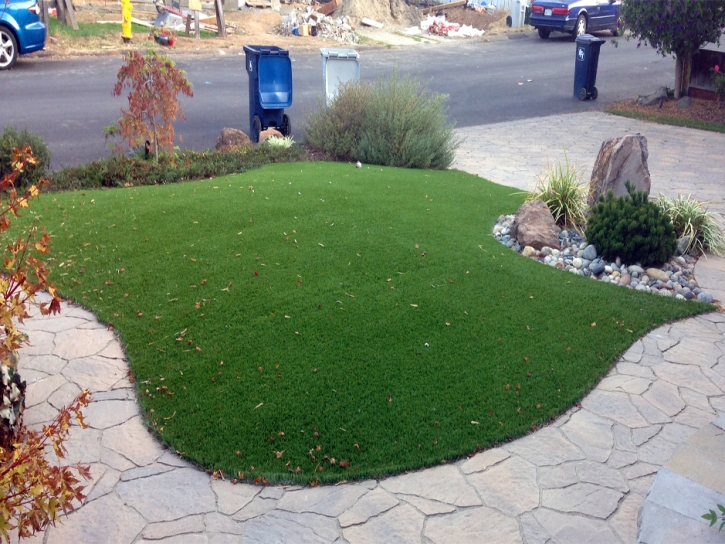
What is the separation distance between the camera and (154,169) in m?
9.00

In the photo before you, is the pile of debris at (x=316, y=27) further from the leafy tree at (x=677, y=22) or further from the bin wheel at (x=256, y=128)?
the bin wheel at (x=256, y=128)

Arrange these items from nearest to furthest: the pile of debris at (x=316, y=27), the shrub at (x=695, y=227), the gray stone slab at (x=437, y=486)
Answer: the gray stone slab at (x=437, y=486) → the shrub at (x=695, y=227) → the pile of debris at (x=316, y=27)

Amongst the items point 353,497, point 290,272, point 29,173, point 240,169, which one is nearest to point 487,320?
point 290,272

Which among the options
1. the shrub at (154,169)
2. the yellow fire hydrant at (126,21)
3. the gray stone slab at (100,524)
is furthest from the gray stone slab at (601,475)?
the yellow fire hydrant at (126,21)

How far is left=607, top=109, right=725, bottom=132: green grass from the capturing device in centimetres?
1448

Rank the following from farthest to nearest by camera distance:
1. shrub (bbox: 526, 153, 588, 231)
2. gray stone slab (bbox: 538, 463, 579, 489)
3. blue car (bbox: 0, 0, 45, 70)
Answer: blue car (bbox: 0, 0, 45, 70)
shrub (bbox: 526, 153, 588, 231)
gray stone slab (bbox: 538, 463, 579, 489)

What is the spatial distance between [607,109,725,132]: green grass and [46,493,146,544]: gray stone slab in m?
14.3

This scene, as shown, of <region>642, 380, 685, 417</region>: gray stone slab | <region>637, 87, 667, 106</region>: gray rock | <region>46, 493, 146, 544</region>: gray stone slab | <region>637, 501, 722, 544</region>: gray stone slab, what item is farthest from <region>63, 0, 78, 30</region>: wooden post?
<region>637, 501, 722, 544</region>: gray stone slab

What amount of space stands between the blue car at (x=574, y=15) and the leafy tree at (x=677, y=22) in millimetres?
9493

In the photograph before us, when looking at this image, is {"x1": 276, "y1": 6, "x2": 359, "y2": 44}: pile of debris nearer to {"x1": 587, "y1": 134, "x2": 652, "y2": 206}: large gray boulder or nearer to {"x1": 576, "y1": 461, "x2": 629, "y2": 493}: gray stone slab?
{"x1": 587, "y1": 134, "x2": 652, "y2": 206}: large gray boulder

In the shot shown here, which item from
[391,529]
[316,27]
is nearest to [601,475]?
[391,529]

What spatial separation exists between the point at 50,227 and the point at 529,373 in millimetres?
4910

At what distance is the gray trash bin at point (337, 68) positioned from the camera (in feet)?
38.3

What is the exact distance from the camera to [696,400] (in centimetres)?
482
